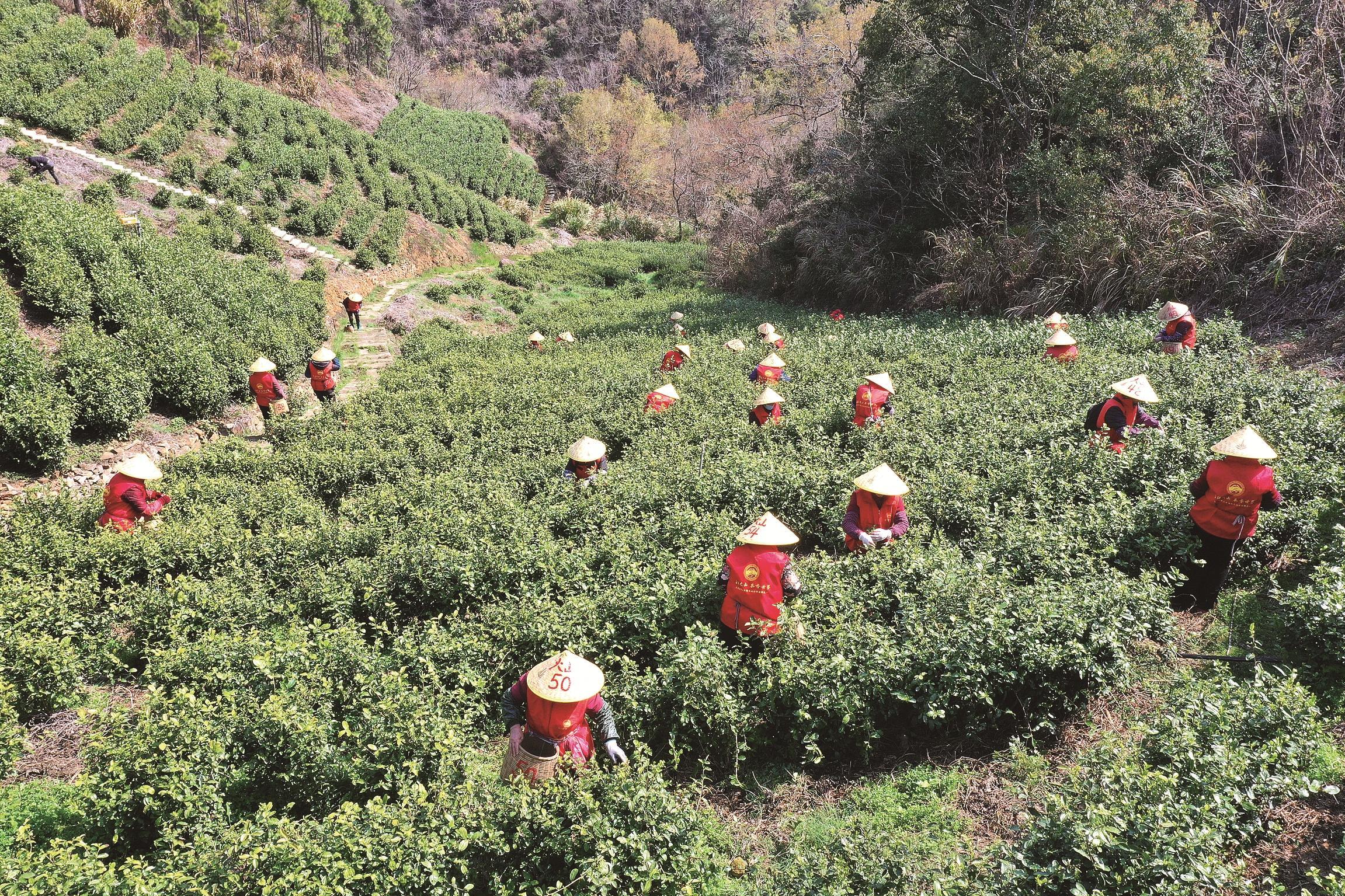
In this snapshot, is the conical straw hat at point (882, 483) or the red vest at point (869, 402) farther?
the red vest at point (869, 402)

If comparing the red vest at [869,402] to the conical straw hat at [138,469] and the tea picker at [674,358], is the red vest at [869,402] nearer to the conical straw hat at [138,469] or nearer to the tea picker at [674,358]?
the tea picker at [674,358]

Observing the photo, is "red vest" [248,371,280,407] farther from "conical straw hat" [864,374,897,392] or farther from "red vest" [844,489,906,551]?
"red vest" [844,489,906,551]

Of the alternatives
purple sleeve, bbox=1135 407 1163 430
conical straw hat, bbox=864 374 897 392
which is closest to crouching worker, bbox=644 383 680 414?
conical straw hat, bbox=864 374 897 392

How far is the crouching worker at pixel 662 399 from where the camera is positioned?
14.2 metres

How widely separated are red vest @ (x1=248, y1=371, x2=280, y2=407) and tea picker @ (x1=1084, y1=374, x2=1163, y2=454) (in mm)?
14878

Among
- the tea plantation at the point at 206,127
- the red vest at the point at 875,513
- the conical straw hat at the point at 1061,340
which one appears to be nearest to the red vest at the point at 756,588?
the red vest at the point at 875,513

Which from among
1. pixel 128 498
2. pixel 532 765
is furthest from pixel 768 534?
pixel 128 498

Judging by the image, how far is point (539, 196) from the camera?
54.6m

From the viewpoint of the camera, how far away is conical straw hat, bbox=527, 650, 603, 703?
5.31 meters

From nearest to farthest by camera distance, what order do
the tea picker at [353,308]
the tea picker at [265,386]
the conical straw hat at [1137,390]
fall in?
the conical straw hat at [1137,390]
the tea picker at [265,386]
the tea picker at [353,308]

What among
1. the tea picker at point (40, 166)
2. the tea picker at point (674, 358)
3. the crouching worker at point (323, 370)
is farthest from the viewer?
the tea picker at point (40, 166)

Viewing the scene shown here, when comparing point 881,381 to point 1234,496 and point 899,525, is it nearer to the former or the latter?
point 899,525

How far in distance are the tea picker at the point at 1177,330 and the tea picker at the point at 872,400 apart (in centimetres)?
495

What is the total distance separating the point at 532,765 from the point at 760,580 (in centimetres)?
253
